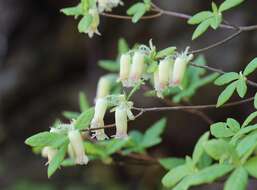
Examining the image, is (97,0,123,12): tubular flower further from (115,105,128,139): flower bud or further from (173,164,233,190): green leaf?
(173,164,233,190): green leaf

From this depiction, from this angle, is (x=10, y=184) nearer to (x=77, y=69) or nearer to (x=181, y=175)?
(x=77, y=69)

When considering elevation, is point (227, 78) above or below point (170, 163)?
above

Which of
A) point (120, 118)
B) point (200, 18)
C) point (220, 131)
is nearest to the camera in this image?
point (220, 131)

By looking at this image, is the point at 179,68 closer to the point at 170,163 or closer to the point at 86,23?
the point at 86,23

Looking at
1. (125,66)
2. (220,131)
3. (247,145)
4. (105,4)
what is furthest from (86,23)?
(247,145)

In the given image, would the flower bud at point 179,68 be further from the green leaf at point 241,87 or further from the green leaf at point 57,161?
the green leaf at point 57,161

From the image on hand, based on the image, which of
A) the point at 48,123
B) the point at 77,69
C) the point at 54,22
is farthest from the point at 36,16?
the point at 48,123

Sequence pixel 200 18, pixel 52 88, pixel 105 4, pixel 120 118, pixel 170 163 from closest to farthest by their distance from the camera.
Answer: pixel 120 118 < pixel 200 18 < pixel 105 4 < pixel 170 163 < pixel 52 88
